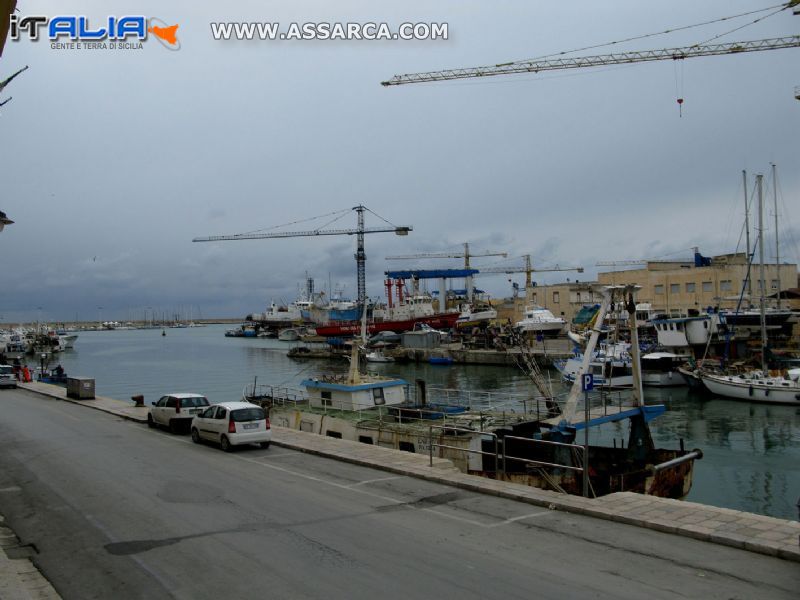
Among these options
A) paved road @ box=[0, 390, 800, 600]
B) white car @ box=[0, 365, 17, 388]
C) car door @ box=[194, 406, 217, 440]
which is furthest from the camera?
white car @ box=[0, 365, 17, 388]

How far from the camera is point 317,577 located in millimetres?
8266

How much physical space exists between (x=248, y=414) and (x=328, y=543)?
31.2ft

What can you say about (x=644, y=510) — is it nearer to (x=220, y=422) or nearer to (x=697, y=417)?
Result: (x=220, y=422)

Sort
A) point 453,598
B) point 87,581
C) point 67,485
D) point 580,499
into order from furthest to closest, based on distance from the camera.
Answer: point 67,485
point 580,499
point 87,581
point 453,598

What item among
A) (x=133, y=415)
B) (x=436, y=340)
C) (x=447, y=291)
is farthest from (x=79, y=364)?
(x=133, y=415)

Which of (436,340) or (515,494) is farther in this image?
(436,340)

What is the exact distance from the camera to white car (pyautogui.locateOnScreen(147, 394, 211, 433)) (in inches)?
888

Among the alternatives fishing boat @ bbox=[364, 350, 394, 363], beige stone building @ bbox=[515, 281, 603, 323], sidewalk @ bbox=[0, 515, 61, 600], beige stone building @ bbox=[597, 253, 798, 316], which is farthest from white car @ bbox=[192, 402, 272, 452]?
beige stone building @ bbox=[515, 281, 603, 323]

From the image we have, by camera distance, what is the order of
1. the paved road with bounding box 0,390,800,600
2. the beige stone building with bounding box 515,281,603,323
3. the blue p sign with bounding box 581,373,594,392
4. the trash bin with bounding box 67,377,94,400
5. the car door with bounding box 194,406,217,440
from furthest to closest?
the beige stone building with bounding box 515,281,603,323
the trash bin with bounding box 67,377,94,400
the car door with bounding box 194,406,217,440
the blue p sign with bounding box 581,373,594,392
the paved road with bounding box 0,390,800,600

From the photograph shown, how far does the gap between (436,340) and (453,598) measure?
307ft

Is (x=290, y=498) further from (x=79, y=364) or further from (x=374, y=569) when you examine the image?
(x=79, y=364)

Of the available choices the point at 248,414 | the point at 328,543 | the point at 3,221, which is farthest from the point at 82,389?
the point at 328,543

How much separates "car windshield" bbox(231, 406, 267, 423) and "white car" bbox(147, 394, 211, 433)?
416 centimetres

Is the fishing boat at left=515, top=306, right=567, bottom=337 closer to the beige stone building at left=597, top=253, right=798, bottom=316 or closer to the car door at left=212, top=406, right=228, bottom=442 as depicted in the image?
the beige stone building at left=597, top=253, right=798, bottom=316
